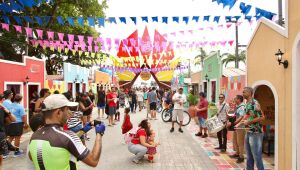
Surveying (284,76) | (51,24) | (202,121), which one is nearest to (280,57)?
(284,76)

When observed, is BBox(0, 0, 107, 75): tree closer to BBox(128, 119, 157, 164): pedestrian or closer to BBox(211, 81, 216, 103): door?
BBox(211, 81, 216, 103): door

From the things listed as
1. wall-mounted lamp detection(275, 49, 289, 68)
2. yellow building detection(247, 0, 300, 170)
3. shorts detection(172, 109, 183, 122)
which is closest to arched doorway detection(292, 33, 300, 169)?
yellow building detection(247, 0, 300, 170)

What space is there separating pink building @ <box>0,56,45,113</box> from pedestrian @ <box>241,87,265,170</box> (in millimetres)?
9373

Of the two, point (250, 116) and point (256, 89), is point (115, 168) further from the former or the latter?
point (256, 89)

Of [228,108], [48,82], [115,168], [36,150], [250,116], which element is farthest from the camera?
[48,82]

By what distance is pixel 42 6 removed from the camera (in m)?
22.2

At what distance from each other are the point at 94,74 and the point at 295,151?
104ft

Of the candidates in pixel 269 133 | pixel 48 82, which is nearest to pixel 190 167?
pixel 269 133

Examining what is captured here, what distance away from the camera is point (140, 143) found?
26.2ft

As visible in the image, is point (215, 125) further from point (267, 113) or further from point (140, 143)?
point (140, 143)

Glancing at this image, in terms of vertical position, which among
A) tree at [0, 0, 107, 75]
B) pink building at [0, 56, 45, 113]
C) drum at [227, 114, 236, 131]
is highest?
tree at [0, 0, 107, 75]

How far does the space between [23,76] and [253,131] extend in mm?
11112

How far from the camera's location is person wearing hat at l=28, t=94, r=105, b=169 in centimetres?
265

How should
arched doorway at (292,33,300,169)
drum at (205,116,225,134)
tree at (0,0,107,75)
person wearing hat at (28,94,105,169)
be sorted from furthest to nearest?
tree at (0,0,107,75) → drum at (205,116,225,134) → arched doorway at (292,33,300,169) → person wearing hat at (28,94,105,169)
